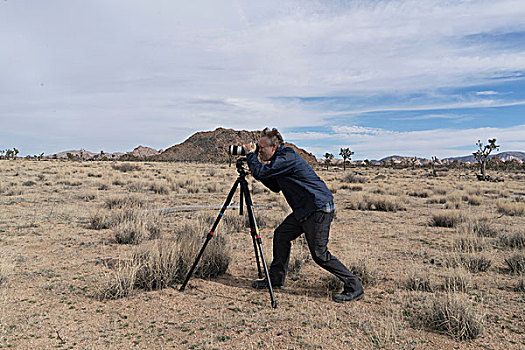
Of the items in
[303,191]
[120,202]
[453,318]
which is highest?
[303,191]

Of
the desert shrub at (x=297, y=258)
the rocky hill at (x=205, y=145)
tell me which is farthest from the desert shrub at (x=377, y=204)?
the rocky hill at (x=205, y=145)

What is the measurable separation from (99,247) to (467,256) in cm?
709

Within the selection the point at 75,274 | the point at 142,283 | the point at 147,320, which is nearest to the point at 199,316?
the point at 147,320

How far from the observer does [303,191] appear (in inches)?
176

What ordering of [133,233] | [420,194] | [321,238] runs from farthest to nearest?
[420,194], [133,233], [321,238]

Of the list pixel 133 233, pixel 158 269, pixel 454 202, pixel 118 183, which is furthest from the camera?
pixel 118 183

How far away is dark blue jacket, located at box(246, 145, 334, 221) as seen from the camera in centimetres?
437

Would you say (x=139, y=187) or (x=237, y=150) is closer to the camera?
(x=237, y=150)

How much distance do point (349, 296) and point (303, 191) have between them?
155 cm

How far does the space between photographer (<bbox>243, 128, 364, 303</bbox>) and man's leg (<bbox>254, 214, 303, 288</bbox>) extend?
15cm

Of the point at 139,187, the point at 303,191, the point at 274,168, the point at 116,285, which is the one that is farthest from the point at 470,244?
the point at 139,187

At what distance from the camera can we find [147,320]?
416 centimetres

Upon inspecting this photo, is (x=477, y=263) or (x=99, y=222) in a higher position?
(x=99, y=222)

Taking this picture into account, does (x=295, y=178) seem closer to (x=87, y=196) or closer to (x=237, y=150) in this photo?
(x=237, y=150)
